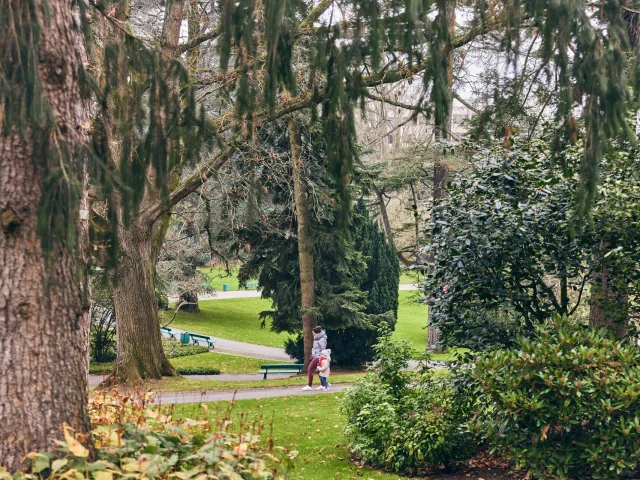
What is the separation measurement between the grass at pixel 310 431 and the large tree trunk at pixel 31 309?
1.23 m

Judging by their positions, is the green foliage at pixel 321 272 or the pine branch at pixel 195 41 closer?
the pine branch at pixel 195 41

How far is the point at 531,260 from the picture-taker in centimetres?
801

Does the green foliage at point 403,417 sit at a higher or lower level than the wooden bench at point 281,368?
higher

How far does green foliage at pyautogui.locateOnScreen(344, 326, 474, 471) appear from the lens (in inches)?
315

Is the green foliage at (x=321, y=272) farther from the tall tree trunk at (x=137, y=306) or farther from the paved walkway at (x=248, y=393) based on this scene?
the tall tree trunk at (x=137, y=306)

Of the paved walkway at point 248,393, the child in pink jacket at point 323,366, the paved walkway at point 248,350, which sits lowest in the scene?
the paved walkway at point 248,350

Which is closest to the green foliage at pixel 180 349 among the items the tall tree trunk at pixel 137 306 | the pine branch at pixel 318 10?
the tall tree trunk at pixel 137 306

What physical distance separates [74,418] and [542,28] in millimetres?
4436

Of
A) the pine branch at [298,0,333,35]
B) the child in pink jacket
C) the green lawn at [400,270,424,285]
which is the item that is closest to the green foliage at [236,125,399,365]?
the green lawn at [400,270,424,285]

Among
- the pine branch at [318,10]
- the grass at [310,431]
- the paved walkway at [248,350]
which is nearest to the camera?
the grass at [310,431]

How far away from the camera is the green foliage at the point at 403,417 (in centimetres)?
801

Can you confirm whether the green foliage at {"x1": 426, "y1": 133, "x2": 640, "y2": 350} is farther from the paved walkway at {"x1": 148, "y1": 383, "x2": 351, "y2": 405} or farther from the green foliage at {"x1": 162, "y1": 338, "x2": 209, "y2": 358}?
the green foliage at {"x1": 162, "y1": 338, "x2": 209, "y2": 358}

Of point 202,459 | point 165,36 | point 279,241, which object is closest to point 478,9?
point 202,459

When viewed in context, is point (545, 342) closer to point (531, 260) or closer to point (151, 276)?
point (531, 260)
